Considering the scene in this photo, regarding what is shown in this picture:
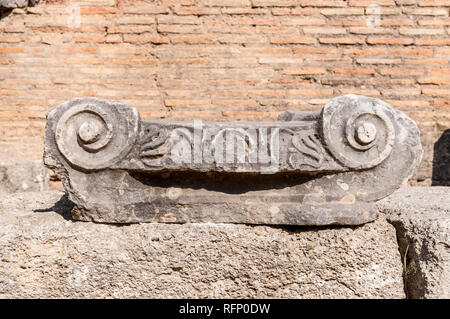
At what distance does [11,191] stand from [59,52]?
1277mm

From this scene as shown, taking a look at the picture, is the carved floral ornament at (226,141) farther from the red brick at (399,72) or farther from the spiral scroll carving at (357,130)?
the red brick at (399,72)

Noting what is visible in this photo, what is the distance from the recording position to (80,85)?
448 cm

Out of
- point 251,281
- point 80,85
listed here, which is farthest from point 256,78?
point 251,281

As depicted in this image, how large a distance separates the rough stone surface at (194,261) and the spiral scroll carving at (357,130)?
1.12ft

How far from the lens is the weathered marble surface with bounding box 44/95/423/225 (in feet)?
7.61

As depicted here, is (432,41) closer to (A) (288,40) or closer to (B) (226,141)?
(A) (288,40)

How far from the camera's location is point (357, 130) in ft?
7.57

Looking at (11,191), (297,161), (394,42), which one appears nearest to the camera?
(297,161)

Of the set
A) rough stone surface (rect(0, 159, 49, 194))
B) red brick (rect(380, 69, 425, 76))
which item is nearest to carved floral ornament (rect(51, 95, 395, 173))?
rough stone surface (rect(0, 159, 49, 194))

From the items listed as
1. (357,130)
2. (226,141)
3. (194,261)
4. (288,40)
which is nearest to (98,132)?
(226,141)

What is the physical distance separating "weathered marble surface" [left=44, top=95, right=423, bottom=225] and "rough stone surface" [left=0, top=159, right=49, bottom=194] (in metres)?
1.73

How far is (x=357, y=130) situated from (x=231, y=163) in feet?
1.86

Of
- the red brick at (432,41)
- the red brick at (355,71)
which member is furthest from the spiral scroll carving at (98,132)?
the red brick at (432,41)

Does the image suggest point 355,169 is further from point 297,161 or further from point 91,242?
point 91,242
